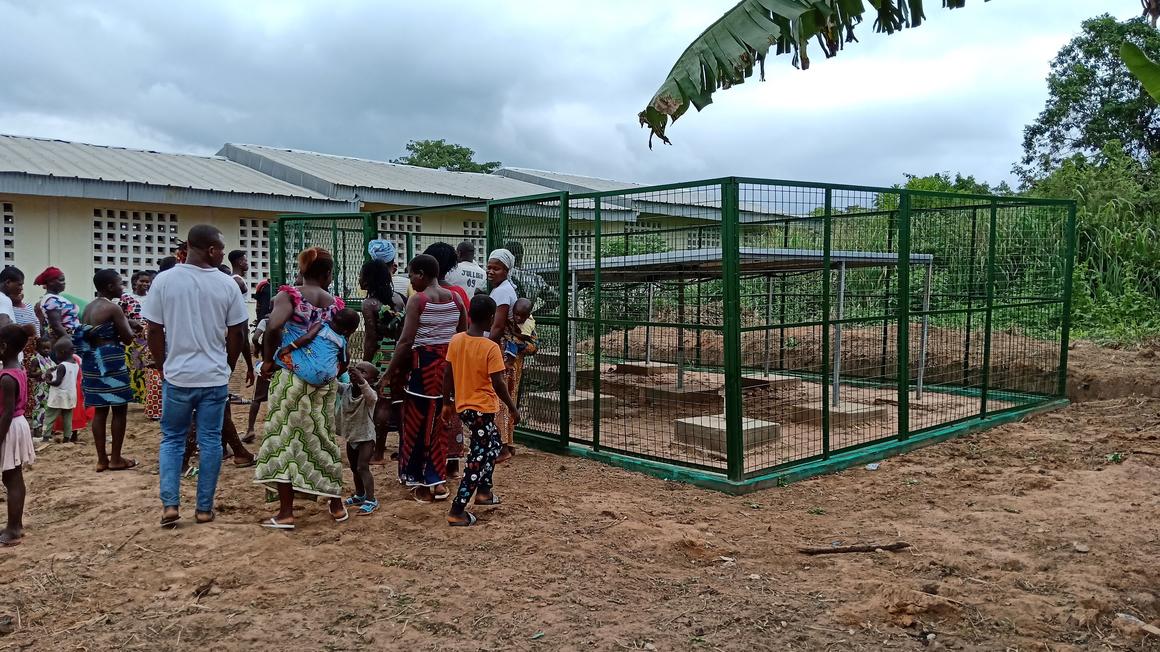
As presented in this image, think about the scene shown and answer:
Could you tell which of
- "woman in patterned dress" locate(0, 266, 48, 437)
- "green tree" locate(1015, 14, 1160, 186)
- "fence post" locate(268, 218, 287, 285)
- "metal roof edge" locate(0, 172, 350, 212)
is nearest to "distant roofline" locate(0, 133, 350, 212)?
"metal roof edge" locate(0, 172, 350, 212)

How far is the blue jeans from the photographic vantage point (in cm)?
499

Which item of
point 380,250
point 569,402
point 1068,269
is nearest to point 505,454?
point 569,402

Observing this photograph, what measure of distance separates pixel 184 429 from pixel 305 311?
3.27 ft

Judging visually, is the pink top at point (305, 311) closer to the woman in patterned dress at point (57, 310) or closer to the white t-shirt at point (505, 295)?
the white t-shirt at point (505, 295)

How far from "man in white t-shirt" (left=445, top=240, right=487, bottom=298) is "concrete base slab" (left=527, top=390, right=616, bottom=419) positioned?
104 cm

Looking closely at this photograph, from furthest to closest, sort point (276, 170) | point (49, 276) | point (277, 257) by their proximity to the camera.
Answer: point (276, 170) → point (277, 257) → point (49, 276)

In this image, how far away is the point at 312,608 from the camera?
4.03 metres

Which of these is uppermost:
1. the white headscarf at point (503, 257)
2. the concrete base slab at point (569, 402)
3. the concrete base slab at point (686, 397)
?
the white headscarf at point (503, 257)

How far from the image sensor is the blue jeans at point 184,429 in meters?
4.99

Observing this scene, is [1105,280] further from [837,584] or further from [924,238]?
[837,584]

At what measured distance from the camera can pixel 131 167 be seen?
13.9 m

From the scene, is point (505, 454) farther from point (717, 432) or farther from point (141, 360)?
point (141, 360)

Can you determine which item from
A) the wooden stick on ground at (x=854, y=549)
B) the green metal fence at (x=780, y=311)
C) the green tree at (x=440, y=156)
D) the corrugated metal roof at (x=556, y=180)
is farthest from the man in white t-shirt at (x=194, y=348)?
the green tree at (x=440, y=156)

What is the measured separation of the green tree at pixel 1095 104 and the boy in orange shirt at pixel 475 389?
23.0 m
